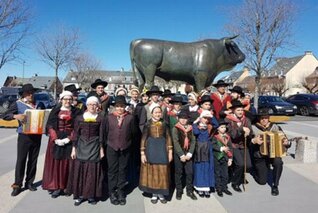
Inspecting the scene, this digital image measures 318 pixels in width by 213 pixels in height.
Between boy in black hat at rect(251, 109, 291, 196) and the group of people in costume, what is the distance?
0.02 meters

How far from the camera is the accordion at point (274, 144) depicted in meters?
5.05

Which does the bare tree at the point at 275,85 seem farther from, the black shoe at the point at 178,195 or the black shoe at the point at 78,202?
the black shoe at the point at 78,202

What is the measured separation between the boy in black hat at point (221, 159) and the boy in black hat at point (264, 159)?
62cm

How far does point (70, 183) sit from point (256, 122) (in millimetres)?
3315

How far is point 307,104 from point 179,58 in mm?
17626

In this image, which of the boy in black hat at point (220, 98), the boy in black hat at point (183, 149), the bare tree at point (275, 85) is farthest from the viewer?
the bare tree at point (275, 85)

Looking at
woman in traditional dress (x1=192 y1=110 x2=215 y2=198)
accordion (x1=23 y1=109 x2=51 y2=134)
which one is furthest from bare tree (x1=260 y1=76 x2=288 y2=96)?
accordion (x1=23 y1=109 x2=51 y2=134)

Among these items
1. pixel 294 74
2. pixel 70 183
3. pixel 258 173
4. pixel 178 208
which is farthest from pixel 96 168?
pixel 294 74

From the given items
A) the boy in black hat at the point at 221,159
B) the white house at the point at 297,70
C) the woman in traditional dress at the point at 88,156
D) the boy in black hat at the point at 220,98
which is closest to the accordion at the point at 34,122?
the woman in traditional dress at the point at 88,156

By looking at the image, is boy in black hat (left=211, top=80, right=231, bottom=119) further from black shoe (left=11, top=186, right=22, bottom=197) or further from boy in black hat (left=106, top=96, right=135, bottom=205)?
black shoe (left=11, top=186, right=22, bottom=197)

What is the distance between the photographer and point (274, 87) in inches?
2083

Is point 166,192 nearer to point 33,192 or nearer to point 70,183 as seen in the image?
point 70,183

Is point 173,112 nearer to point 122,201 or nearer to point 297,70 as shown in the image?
point 122,201

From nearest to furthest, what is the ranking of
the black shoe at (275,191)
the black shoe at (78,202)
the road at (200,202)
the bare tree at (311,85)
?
the road at (200,202), the black shoe at (78,202), the black shoe at (275,191), the bare tree at (311,85)
